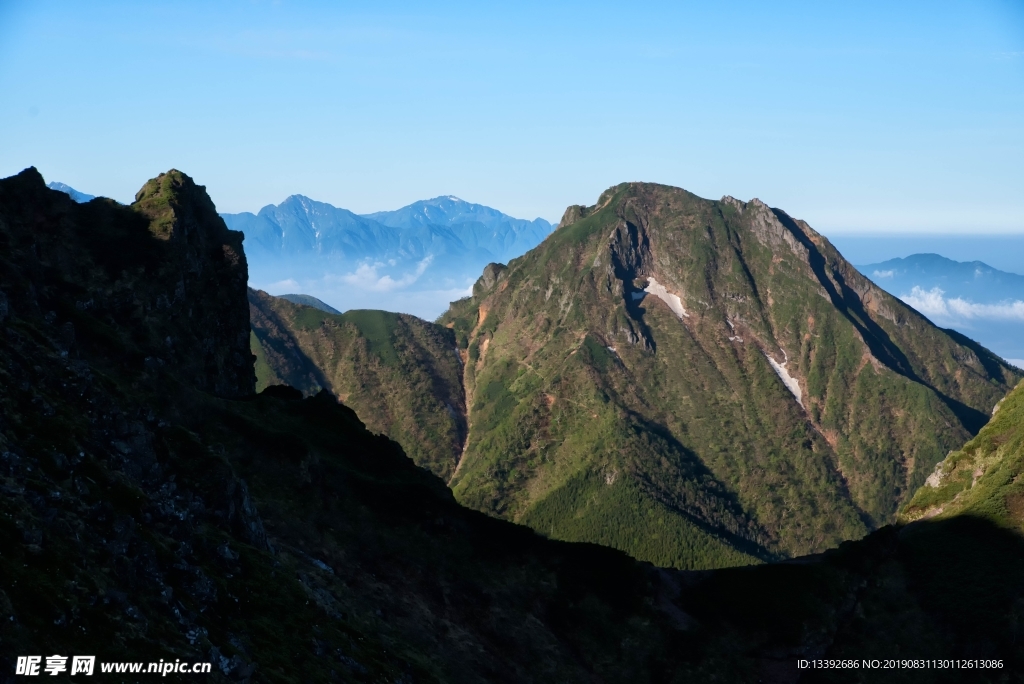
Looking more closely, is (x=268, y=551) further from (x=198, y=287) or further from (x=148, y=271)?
(x=198, y=287)

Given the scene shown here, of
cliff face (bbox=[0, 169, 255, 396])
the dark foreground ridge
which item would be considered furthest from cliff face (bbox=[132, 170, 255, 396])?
the dark foreground ridge

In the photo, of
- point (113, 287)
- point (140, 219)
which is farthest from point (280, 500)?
point (140, 219)

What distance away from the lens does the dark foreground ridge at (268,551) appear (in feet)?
179

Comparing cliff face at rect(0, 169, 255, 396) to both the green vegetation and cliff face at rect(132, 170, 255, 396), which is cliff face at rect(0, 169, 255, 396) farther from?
the green vegetation

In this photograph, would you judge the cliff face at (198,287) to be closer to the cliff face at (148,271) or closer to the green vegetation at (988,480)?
the cliff face at (148,271)

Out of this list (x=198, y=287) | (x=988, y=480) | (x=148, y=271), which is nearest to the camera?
(x=988, y=480)

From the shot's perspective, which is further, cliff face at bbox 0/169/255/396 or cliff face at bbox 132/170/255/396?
cliff face at bbox 132/170/255/396

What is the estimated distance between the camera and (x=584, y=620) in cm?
11856

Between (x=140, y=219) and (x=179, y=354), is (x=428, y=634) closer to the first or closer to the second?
(x=179, y=354)

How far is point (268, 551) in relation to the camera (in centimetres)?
8494

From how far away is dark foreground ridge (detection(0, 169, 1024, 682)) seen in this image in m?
54.6

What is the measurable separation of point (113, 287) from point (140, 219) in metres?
25.9

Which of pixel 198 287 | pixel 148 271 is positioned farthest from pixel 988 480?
pixel 148 271

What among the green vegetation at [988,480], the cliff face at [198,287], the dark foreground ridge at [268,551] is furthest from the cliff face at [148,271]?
the green vegetation at [988,480]
